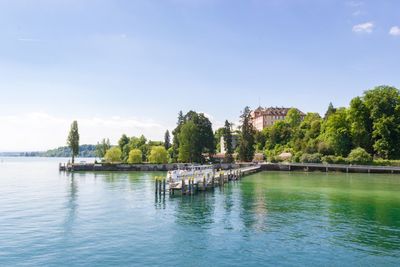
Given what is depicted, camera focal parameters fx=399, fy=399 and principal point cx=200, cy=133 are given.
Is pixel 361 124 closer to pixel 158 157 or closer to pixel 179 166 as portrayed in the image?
pixel 179 166

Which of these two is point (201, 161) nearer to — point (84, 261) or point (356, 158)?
point (356, 158)

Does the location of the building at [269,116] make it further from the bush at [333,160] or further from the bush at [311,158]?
the bush at [333,160]

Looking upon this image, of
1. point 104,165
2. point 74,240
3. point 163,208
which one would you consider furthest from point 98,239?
point 104,165

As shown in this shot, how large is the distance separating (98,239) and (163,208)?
12521mm

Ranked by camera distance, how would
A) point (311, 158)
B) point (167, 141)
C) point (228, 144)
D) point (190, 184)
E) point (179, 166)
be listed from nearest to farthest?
point (190, 184) → point (179, 166) → point (311, 158) → point (228, 144) → point (167, 141)

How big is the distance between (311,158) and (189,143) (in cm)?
3244

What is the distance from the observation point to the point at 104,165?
340 ft

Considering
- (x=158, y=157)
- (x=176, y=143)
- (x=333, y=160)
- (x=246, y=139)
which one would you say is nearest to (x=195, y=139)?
(x=158, y=157)

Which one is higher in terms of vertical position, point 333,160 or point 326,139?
point 326,139

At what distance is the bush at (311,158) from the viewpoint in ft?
337

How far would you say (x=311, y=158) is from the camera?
103 meters

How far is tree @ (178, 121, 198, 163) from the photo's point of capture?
356ft

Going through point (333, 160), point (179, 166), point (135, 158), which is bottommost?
point (179, 166)

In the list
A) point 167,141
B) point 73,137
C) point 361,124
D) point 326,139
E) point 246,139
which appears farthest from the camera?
point 167,141
